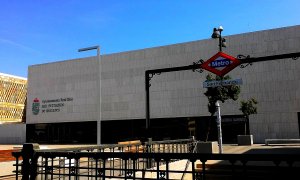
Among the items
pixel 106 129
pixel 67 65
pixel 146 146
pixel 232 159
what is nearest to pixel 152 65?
pixel 106 129

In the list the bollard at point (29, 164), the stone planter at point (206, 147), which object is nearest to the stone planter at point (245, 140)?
the stone planter at point (206, 147)

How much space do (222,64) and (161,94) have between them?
92.7ft

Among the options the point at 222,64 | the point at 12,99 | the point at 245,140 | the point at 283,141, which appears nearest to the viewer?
the point at 222,64

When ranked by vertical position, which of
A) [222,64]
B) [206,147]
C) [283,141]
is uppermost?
[222,64]

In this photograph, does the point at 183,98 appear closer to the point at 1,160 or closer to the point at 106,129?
the point at 106,129

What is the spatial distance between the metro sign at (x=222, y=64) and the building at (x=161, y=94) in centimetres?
1506

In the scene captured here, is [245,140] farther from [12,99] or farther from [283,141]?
[12,99]

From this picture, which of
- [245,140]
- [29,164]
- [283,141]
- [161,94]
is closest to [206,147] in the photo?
[245,140]

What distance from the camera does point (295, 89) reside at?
1371 inches

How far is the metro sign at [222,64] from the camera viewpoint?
13.2m

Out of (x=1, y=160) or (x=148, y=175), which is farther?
(x=1, y=160)

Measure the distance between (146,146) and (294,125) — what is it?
25.5 meters

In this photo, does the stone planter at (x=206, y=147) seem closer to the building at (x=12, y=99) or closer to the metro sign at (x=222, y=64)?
the metro sign at (x=222, y=64)

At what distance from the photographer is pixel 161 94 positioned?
136 ft
